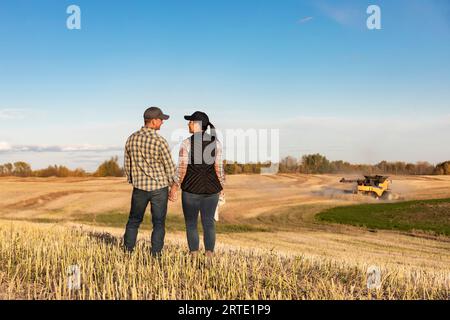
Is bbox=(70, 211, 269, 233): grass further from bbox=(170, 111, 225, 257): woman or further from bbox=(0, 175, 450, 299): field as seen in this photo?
bbox=(170, 111, 225, 257): woman

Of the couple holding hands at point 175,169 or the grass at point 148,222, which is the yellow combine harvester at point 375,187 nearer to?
the grass at point 148,222

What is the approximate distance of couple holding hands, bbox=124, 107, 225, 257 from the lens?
25.9 ft

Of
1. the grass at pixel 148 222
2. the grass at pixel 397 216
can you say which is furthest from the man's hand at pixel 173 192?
the grass at pixel 397 216

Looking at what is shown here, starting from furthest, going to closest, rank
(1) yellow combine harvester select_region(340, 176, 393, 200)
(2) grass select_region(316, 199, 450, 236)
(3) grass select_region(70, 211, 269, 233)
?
(1) yellow combine harvester select_region(340, 176, 393, 200), (2) grass select_region(316, 199, 450, 236), (3) grass select_region(70, 211, 269, 233)

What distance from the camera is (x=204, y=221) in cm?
822

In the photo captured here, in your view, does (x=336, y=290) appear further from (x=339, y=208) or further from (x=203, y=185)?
(x=339, y=208)

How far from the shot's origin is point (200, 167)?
7859 mm

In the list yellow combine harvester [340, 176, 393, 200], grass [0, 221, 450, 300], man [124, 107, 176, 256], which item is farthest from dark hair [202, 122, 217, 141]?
yellow combine harvester [340, 176, 393, 200]

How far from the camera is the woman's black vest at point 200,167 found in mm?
7848

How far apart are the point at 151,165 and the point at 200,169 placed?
2.63ft

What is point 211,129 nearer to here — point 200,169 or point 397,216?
point 200,169

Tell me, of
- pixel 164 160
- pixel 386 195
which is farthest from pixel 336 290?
pixel 386 195

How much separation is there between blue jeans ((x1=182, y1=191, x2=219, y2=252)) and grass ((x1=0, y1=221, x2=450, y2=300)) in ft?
1.05
